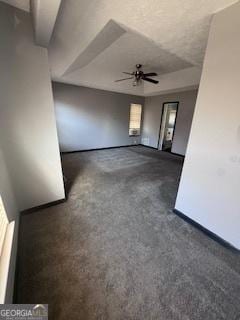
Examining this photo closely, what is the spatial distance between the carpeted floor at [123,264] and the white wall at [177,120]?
3.53 m

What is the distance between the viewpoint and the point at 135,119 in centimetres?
668

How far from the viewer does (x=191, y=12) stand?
154cm

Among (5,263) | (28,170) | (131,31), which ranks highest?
(131,31)

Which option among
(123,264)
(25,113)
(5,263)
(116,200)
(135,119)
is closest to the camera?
(5,263)

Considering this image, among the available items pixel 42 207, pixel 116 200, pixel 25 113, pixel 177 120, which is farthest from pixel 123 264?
pixel 177 120

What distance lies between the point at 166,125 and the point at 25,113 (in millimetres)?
5529

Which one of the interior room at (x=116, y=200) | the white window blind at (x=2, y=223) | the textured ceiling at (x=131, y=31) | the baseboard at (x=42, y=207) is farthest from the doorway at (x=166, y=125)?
the white window blind at (x=2, y=223)

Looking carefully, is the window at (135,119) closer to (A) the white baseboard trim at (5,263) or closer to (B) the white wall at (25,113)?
(B) the white wall at (25,113)

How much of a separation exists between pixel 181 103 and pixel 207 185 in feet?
14.2

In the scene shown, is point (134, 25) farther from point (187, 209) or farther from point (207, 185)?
point (187, 209)

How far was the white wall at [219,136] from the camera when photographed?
1.43 metres

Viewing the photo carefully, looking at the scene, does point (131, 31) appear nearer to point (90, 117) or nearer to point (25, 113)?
point (25, 113)

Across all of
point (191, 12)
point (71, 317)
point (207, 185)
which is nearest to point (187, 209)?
point (207, 185)

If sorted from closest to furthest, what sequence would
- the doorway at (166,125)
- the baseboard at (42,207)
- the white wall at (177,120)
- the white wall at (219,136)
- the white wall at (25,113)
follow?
the white wall at (219,136) < the white wall at (25,113) < the baseboard at (42,207) < the white wall at (177,120) < the doorway at (166,125)
